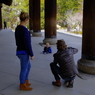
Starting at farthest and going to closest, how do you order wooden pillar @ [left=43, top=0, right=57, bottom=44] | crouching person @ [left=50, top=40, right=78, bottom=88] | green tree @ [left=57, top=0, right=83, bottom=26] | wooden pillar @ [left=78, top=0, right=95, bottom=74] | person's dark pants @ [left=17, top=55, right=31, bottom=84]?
1. green tree @ [left=57, top=0, right=83, bottom=26]
2. wooden pillar @ [left=43, top=0, right=57, bottom=44]
3. wooden pillar @ [left=78, top=0, right=95, bottom=74]
4. crouching person @ [left=50, top=40, right=78, bottom=88]
5. person's dark pants @ [left=17, top=55, right=31, bottom=84]

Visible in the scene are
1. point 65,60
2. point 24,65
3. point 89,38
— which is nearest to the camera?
point 24,65

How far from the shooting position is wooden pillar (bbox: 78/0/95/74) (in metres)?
5.02

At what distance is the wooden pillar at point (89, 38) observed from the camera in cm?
502

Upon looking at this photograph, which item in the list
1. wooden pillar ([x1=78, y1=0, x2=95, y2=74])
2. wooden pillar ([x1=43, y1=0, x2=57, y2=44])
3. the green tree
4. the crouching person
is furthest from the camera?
the green tree

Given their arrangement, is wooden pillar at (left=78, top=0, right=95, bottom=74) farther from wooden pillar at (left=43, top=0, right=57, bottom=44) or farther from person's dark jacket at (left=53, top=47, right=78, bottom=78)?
wooden pillar at (left=43, top=0, right=57, bottom=44)

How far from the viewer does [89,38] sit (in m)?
5.10

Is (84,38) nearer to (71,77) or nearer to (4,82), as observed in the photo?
(71,77)

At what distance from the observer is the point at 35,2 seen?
17.6m

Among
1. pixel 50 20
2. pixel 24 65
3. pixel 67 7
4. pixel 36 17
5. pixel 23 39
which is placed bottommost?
pixel 24 65

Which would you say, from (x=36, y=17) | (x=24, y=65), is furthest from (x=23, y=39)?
(x=36, y=17)

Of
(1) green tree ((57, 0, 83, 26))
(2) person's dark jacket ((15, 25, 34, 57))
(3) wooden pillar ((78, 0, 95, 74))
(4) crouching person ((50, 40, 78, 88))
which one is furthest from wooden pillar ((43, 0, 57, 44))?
(1) green tree ((57, 0, 83, 26))

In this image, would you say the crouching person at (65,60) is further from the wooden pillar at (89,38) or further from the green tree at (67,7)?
the green tree at (67,7)

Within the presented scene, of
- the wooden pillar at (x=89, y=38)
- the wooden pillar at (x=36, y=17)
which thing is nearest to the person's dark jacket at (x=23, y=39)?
the wooden pillar at (x=89, y=38)

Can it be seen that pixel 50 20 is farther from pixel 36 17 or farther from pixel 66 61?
pixel 66 61
